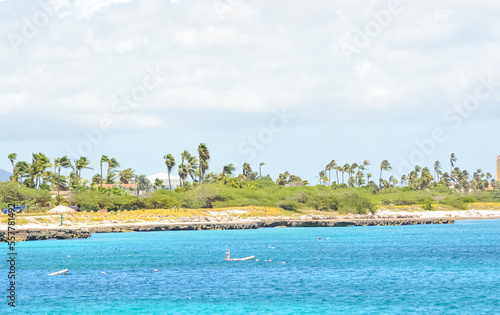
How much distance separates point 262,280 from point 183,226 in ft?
216

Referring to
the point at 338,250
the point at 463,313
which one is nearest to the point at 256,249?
the point at 338,250

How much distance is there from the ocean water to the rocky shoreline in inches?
433

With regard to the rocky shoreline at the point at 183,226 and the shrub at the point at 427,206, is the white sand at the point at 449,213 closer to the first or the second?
the shrub at the point at 427,206

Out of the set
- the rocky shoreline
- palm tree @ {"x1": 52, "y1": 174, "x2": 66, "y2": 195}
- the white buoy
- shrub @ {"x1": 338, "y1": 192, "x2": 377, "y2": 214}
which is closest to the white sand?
shrub @ {"x1": 338, "y1": 192, "x2": 377, "y2": 214}

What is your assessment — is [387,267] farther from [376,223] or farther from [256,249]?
[376,223]

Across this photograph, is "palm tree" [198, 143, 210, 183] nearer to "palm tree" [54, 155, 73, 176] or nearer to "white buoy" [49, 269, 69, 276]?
"palm tree" [54, 155, 73, 176]

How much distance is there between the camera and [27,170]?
126m

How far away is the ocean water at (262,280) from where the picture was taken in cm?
3206

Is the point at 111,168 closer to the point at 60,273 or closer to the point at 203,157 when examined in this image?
the point at 203,157

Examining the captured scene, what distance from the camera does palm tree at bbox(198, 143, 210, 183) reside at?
151000 millimetres

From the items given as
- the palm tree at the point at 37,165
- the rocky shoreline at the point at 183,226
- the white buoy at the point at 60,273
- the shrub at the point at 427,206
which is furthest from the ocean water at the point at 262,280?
the shrub at the point at 427,206

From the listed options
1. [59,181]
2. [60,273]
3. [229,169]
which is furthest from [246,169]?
[60,273]

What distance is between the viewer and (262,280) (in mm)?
41438

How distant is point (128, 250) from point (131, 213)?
151ft
